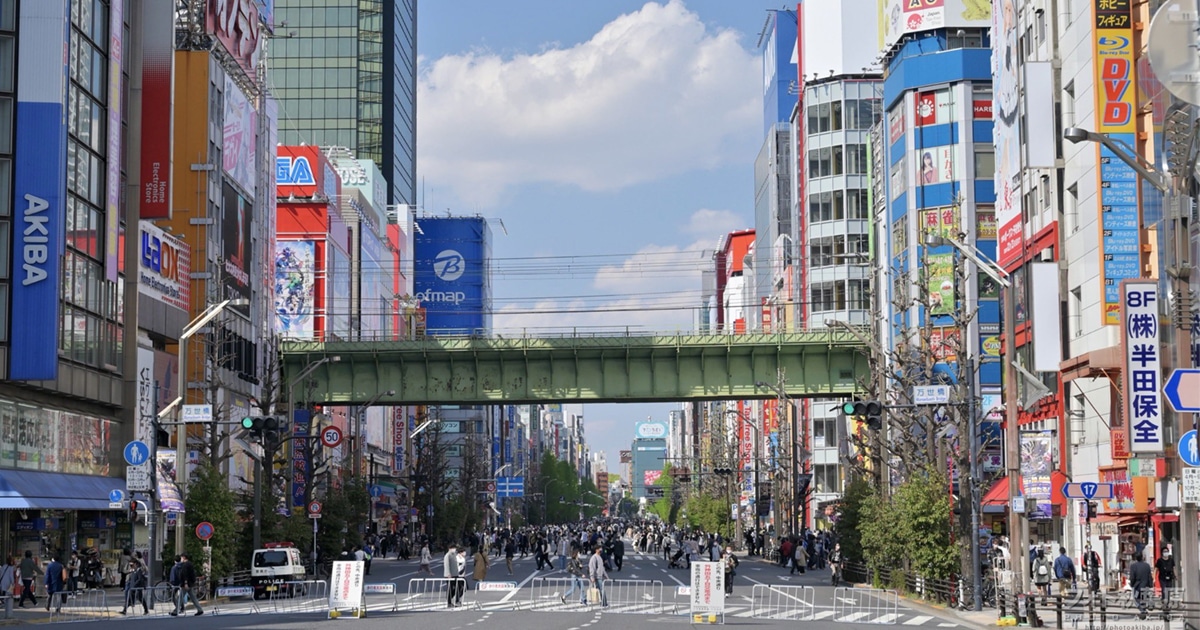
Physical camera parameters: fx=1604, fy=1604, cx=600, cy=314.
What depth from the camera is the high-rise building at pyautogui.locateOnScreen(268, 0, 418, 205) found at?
161m

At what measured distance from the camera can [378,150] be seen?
541ft

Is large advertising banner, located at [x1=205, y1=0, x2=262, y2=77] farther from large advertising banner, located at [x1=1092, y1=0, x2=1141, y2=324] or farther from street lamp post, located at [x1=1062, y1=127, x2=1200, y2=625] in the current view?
street lamp post, located at [x1=1062, y1=127, x2=1200, y2=625]

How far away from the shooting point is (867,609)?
134 ft

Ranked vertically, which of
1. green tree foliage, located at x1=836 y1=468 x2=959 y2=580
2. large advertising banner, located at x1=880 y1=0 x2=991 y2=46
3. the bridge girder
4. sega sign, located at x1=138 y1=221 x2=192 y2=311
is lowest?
green tree foliage, located at x1=836 y1=468 x2=959 y2=580

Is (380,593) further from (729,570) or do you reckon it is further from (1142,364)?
(1142,364)

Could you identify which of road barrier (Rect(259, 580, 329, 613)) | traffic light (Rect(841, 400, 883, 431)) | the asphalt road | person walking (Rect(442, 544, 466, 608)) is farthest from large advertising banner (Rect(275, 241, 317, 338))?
traffic light (Rect(841, 400, 883, 431))

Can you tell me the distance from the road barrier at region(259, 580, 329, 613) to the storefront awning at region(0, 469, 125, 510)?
774cm

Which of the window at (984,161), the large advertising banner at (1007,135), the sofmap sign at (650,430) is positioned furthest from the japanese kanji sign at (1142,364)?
the sofmap sign at (650,430)

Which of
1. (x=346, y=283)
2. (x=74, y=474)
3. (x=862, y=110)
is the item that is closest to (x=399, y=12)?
(x=346, y=283)

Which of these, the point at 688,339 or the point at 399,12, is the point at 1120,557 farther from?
the point at 399,12

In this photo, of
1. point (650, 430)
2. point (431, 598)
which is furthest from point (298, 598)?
point (650, 430)

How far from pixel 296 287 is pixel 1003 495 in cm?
6285

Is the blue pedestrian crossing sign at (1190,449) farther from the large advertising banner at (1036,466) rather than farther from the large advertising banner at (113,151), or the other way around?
the large advertising banner at (113,151)

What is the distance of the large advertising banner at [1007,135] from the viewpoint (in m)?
64.3
